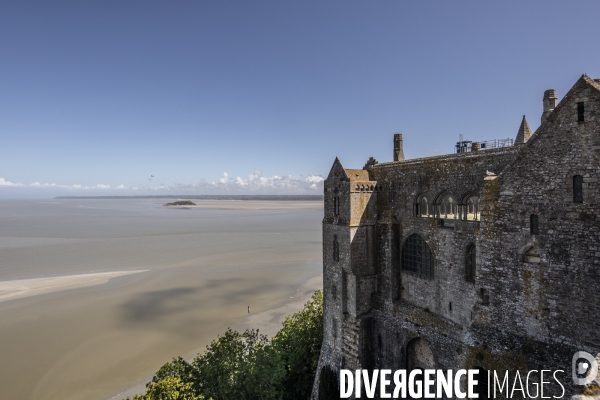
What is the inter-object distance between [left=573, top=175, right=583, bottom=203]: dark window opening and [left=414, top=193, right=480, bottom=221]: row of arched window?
20.0 ft

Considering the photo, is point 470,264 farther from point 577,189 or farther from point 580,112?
point 580,112

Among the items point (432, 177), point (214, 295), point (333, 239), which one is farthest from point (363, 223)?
point (214, 295)

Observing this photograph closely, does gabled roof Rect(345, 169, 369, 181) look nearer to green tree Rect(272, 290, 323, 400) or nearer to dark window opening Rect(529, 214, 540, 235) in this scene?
dark window opening Rect(529, 214, 540, 235)

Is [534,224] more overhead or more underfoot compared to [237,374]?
more overhead

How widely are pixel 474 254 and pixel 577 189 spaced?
6591 mm

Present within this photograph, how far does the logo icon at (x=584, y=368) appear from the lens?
7.79m

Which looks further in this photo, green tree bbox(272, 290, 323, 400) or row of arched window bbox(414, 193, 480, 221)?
green tree bbox(272, 290, 323, 400)

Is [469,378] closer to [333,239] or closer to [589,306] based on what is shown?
[589,306]

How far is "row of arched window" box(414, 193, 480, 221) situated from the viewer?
14688 mm

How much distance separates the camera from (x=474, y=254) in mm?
14414

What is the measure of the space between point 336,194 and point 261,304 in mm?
23012

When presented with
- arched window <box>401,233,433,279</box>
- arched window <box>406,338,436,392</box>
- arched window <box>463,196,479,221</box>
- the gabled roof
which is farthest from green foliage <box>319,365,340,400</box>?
arched window <box>463,196,479,221</box>

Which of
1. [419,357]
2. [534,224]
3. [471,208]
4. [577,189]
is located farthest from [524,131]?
[419,357]

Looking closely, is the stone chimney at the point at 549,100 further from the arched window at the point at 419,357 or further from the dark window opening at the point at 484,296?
the arched window at the point at 419,357
